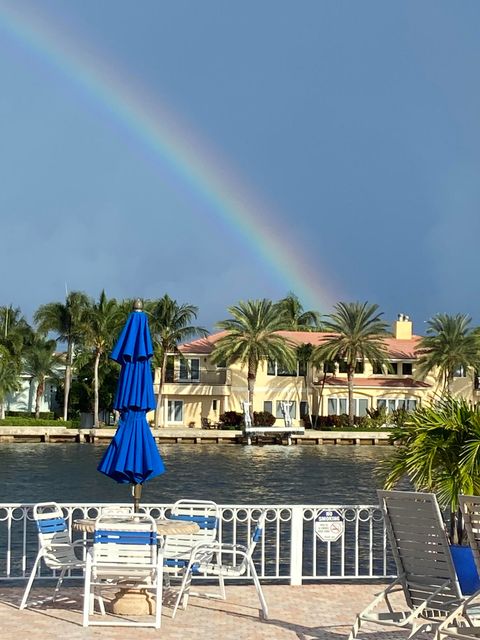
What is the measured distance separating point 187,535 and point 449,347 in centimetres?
6130

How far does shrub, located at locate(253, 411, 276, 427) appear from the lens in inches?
2591

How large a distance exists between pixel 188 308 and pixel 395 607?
201 feet

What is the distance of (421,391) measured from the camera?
231ft

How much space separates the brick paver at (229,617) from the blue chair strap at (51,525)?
69cm

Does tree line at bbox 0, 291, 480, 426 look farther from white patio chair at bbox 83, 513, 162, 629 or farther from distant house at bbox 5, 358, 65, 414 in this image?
white patio chair at bbox 83, 513, 162, 629

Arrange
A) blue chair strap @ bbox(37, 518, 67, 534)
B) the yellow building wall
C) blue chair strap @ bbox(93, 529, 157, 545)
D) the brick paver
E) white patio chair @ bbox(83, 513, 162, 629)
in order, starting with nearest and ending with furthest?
the brick paver
white patio chair @ bbox(83, 513, 162, 629)
blue chair strap @ bbox(93, 529, 157, 545)
blue chair strap @ bbox(37, 518, 67, 534)
the yellow building wall

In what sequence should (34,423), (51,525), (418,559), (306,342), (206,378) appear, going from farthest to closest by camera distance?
A: (306,342) < (206,378) < (34,423) < (51,525) < (418,559)

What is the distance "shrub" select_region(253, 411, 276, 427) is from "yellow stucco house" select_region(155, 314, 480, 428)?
86.6 inches

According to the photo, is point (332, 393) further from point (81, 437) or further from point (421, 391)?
point (81, 437)

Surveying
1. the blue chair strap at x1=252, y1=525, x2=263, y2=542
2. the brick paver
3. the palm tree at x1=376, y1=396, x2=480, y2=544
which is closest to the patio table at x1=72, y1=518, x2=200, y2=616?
the brick paver

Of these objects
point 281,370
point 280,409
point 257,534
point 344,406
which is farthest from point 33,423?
point 257,534

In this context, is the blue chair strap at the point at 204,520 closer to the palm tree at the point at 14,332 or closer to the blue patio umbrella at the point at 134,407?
the blue patio umbrella at the point at 134,407

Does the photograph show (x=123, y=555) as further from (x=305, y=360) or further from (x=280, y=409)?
(x=305, y=360)

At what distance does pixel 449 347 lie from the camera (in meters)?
67.9
